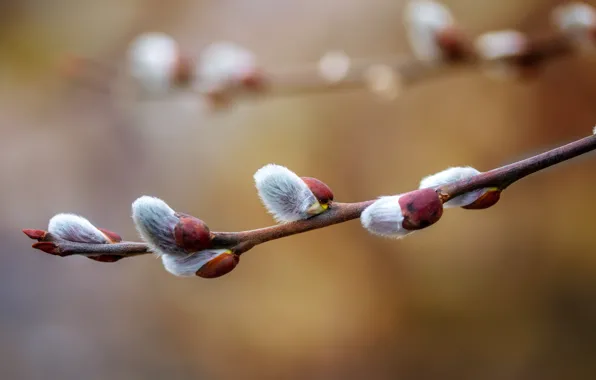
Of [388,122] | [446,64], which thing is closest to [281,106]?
[388,122]

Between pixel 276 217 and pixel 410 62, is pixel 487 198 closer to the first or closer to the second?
pixel 276 217

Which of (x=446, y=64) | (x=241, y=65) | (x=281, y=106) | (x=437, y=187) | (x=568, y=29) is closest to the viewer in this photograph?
(x=437, y=187)

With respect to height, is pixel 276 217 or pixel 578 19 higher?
pixel 578 19

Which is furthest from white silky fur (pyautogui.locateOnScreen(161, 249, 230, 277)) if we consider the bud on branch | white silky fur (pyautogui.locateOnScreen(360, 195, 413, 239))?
white silky fur (pyautogui.locateOnScreen(360, 195, 413, 239))

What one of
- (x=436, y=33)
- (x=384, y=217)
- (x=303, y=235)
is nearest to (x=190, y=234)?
(x=384, y=217)

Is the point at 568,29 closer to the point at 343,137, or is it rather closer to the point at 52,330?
the point at 343,137

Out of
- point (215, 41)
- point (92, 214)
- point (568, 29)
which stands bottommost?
point (568, 29)
